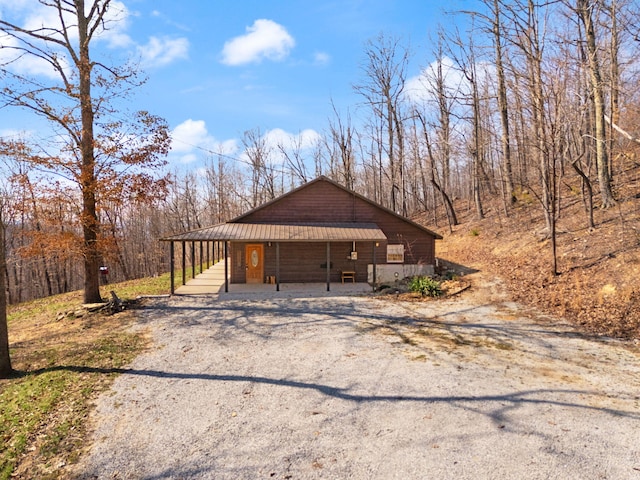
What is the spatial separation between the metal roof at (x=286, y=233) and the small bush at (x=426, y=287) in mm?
2643

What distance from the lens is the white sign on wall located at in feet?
61.4

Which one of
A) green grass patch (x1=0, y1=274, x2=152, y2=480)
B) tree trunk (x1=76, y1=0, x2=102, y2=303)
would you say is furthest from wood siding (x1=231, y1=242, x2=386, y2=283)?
green grass patch (x1=0, y1=274, x2=152, y2=480)

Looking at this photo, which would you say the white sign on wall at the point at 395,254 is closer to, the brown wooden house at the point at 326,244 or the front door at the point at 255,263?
the brown wooden house at the point at 326,244

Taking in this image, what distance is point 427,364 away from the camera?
732 cm

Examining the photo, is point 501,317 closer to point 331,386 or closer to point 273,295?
point 331,386

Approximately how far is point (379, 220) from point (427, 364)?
1216cm

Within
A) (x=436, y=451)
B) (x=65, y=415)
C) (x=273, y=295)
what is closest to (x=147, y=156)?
(x=273, y=295)

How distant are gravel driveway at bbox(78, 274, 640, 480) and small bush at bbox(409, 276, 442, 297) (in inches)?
167

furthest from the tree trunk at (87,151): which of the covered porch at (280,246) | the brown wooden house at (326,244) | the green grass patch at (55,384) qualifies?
the brown wooden house at (326,244)

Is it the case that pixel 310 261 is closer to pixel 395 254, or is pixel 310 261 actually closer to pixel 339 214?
pixel 339 214

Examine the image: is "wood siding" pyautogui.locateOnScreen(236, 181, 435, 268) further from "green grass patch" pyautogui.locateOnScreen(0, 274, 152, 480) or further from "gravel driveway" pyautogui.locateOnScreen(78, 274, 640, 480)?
"green grass patch" pyautogui.locateOnScreen(0, 274, 152, 480)

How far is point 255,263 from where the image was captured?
59.7 feet

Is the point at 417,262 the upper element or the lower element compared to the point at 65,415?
upper

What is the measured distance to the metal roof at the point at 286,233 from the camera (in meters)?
15.9
